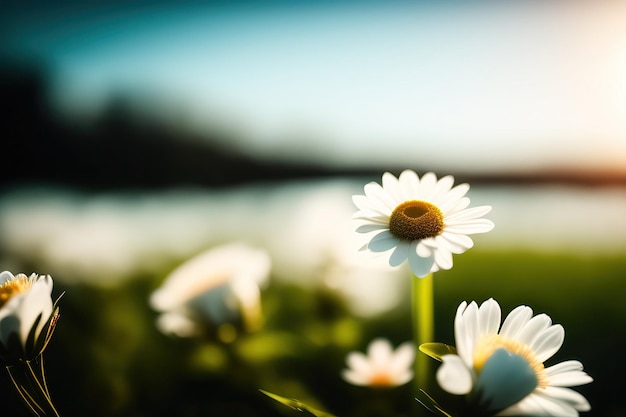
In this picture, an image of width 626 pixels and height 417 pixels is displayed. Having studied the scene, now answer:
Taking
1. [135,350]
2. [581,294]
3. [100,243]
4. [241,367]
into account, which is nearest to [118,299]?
[135,350]

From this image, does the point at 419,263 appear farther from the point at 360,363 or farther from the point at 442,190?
the point at 360,363

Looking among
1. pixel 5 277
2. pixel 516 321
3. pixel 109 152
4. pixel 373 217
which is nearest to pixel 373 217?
pixel 373 217

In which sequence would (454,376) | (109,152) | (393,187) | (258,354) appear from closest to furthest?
1. (454,376)
2. (393,187)
3. (258,354)
4. (109,152)

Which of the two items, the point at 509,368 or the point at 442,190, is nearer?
the point at 509,368

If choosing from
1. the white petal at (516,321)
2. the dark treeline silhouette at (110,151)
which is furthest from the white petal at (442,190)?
the dark treeline silhouette at (110,151)

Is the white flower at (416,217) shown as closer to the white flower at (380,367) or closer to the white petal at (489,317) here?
the white petal at (489,317)

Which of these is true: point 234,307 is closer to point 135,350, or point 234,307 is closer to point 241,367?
point 241,367
